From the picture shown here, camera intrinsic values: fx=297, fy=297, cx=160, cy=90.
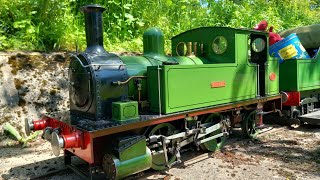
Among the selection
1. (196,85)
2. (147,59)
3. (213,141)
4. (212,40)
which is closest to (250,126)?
(213,141)

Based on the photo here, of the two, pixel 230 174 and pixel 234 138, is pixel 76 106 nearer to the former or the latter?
pixel 230 174

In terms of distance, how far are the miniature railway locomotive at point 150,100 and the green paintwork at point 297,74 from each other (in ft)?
5.11

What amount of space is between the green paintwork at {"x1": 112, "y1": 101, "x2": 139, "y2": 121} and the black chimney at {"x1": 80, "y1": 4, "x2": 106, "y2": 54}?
853 mm

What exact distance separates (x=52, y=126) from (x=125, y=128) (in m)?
1.29

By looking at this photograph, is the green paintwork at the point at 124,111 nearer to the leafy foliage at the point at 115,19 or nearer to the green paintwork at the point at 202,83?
the green paintwork at the point at 202,83

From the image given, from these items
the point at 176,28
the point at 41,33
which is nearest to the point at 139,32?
the point at 176,28

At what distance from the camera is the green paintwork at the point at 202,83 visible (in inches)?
165

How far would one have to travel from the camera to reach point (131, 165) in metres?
3.65

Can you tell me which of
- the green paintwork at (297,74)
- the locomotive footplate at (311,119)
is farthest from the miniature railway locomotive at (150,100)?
the green paintwork at (297,74)

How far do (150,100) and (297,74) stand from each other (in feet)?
14.0

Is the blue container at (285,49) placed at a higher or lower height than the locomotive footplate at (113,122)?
higher

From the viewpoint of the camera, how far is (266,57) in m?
6.07

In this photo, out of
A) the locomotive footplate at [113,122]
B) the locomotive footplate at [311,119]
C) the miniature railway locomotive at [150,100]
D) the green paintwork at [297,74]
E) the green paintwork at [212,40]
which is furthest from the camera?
the green paintwork at [297,74]

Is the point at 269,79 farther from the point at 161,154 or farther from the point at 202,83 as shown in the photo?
the point at 161,154
